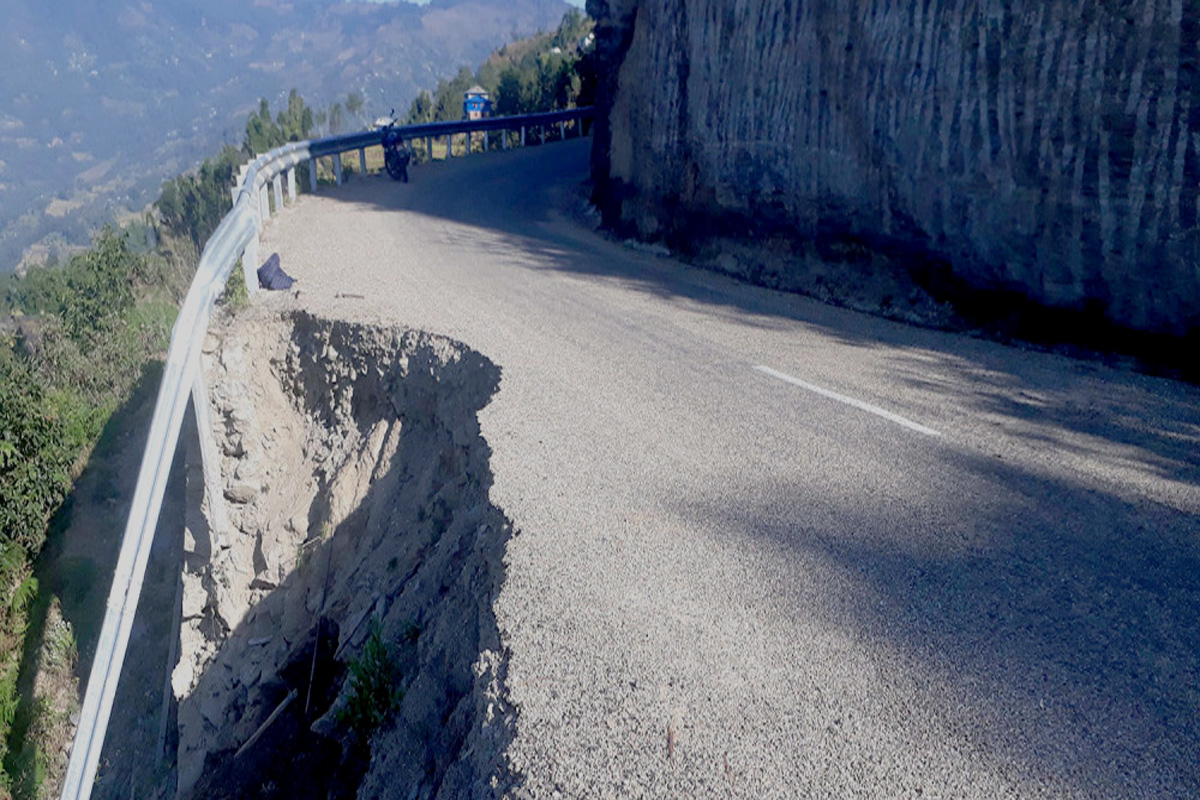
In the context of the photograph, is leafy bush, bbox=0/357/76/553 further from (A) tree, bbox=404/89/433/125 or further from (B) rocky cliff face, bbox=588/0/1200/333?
(A) tree, bbox=404/89/433/125

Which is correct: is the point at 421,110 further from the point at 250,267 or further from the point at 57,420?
the point at 250,267

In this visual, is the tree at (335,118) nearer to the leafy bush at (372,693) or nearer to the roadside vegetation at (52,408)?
the roadside vegetation at (52,408)

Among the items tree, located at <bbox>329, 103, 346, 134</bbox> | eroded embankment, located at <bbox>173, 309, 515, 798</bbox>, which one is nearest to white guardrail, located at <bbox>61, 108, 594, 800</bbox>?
eroded embankment, located at <bbox>173, 309, 515, 798</bbox>

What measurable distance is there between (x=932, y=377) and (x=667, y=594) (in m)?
4.42

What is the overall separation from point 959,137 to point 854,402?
15.6 feet

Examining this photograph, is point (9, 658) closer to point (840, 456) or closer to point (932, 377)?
point (840, 456)

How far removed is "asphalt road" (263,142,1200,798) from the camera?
3.05 m

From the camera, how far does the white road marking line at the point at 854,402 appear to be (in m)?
6.21

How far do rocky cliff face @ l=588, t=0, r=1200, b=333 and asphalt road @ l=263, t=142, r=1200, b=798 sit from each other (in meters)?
1.20

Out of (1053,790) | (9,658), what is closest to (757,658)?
(1053,790)

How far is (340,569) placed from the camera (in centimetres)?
739

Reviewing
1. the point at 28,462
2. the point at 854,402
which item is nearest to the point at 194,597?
the point at 28,462

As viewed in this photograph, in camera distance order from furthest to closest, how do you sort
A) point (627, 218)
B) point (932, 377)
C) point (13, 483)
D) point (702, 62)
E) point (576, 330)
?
point (627, 218), point (702, 62), point (13, 483), point (576, 330), point (932, 377)

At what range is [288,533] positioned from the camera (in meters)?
8.42
